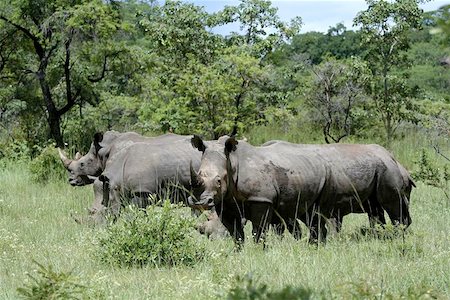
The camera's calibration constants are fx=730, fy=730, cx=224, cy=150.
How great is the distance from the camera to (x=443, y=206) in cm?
982

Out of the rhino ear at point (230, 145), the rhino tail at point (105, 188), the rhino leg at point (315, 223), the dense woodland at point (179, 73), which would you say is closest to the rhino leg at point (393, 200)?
the rhino leg at point (315, 223)

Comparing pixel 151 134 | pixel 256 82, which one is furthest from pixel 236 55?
pixel 151 134

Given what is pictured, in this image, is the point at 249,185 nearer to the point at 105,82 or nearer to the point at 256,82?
the point at 256,82

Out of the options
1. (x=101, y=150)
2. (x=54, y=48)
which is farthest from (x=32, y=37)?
(x=101, y=150)

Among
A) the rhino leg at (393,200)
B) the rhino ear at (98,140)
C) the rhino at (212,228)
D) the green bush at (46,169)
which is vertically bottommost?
the green bush at (46,169)

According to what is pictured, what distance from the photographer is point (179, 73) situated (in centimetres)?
1933

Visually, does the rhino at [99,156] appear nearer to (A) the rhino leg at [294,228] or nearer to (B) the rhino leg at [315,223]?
(A) the rhino leg at [294,228]

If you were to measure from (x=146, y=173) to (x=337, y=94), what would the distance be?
561 inches

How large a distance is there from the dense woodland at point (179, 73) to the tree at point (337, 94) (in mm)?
41

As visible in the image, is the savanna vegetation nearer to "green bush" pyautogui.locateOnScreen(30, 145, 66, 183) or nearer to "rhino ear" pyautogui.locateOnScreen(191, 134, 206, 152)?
"green bush" pyautogui.locateOnScreen(30, 145, 66, 183)

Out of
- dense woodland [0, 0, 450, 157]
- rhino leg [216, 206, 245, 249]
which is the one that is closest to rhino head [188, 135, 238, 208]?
rhino leg [216, 206, 245, 249]

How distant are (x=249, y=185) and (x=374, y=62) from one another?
1563 centimetres

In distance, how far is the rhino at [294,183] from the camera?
7.00 metres

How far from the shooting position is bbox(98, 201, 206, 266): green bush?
251 inches
